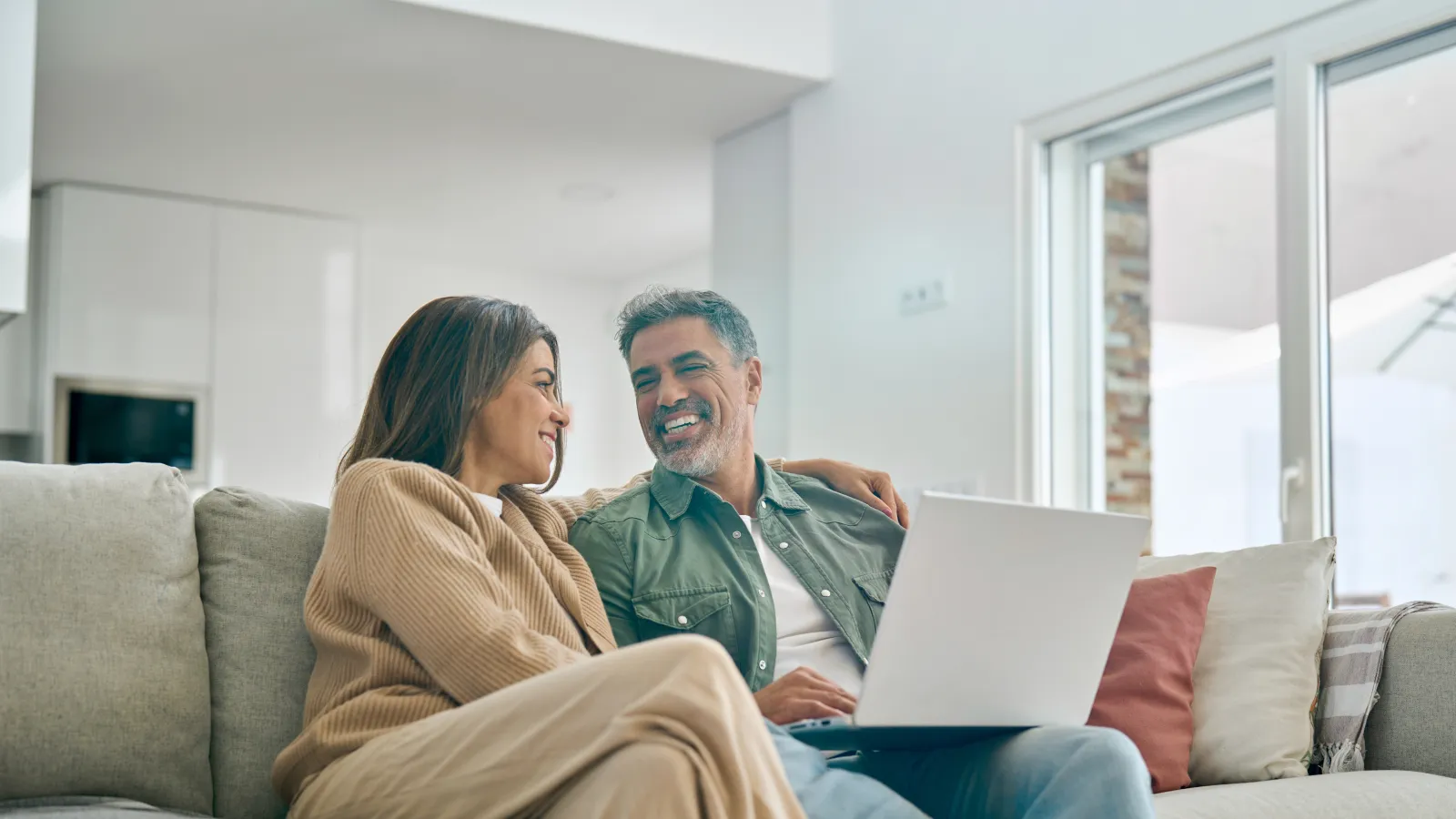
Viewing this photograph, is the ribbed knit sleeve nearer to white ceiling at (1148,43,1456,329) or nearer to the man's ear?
the man's ear

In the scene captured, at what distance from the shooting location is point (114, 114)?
5.20 metres

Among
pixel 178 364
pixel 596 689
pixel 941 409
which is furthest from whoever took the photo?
pixel 178 364

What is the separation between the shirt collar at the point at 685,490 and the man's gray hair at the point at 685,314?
192mm

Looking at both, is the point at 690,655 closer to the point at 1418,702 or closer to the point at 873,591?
the point at 873,591

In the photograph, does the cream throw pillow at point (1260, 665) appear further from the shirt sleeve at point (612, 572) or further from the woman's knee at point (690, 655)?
the woman's knee at point (690, 655)

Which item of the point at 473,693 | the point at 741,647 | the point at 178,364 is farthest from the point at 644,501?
the point at 178,364

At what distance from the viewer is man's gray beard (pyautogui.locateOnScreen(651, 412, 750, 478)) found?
2236 millimetres

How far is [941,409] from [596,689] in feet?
10.3

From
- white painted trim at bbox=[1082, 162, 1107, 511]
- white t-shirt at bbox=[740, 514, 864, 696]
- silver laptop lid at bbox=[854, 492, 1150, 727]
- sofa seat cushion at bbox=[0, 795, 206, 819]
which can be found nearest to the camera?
silver laptop lid at bbox=[854, 492, 1150, 727]

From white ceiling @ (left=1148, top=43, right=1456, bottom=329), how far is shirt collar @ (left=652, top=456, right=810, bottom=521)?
70.7 inches

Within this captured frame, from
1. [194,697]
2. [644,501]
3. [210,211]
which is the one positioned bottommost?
[194,697]

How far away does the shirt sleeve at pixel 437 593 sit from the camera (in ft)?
5.24

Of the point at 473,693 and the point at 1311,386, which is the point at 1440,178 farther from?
the point at 473,693

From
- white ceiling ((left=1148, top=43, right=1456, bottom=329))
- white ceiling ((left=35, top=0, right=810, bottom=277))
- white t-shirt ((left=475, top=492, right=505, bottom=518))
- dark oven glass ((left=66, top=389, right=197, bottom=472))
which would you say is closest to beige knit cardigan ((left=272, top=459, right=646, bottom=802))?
white t-shirt ((left=475, top=492, right=505, bottom=518))
